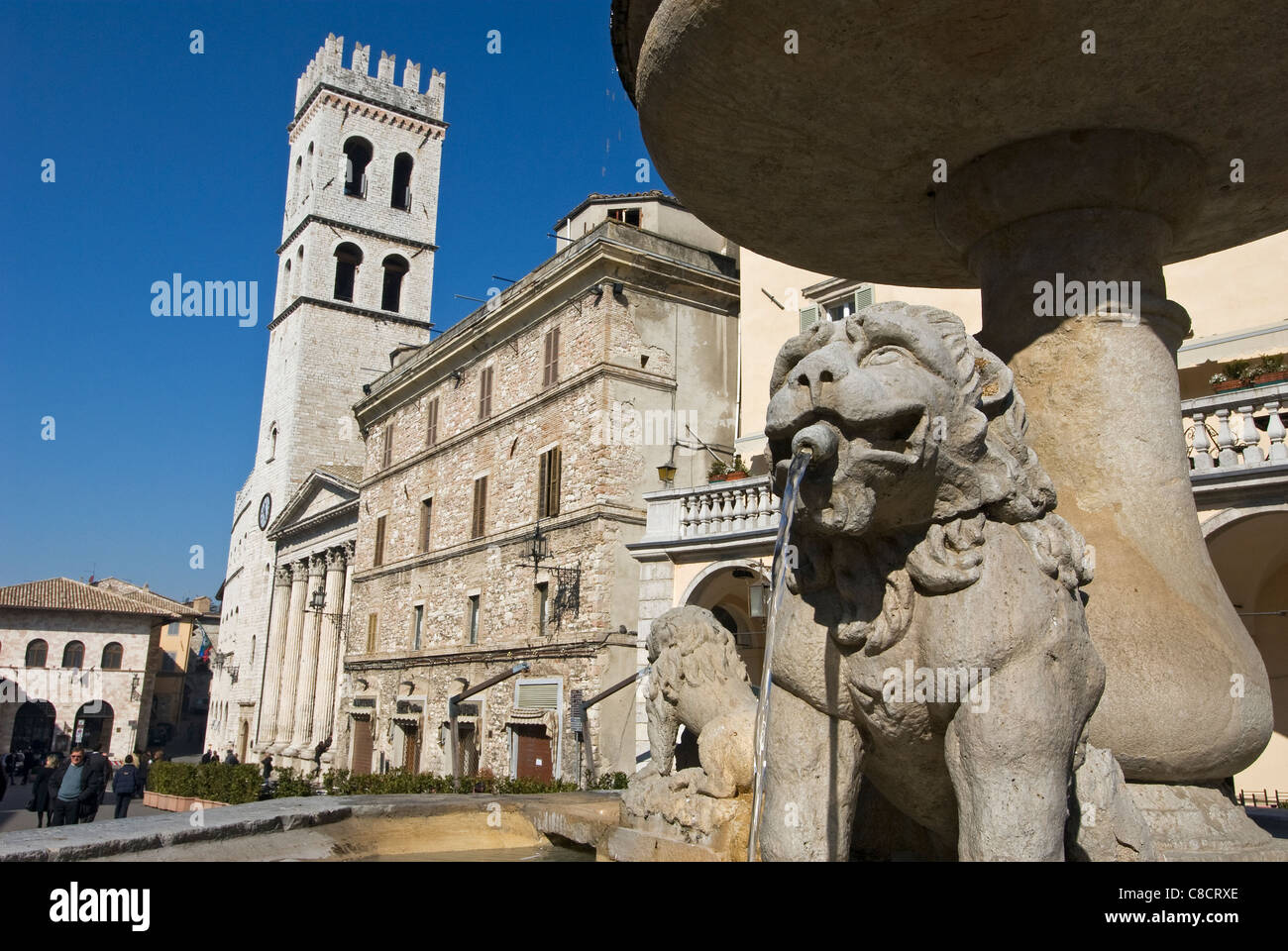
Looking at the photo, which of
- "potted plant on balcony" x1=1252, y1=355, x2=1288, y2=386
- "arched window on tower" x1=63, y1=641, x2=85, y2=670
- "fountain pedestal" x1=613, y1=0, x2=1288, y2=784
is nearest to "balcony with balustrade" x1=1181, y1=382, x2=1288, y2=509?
"potted plant on balcony" x1=1252, y1=355, x2=1288, y2=386

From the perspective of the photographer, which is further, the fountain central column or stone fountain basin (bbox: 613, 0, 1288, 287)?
the fountain central column

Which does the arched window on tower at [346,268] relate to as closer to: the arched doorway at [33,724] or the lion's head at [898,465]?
the arched doorway at [33,724]

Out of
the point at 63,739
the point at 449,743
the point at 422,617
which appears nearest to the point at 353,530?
the point at 422,617

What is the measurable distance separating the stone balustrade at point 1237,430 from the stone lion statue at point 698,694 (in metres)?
7.28

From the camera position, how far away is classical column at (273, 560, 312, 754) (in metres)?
38.7

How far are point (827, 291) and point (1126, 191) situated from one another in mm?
15187

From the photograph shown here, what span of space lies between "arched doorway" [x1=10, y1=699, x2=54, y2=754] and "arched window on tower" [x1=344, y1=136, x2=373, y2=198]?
98.0 ft

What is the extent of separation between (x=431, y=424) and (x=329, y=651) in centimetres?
1160

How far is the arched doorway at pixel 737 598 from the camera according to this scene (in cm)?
1517

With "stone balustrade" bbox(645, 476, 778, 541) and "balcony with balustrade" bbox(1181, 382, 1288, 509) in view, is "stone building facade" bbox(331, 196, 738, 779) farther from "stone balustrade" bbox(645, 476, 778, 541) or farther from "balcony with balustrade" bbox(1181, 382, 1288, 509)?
"balcony with balustrade" bbox(1181, 382, 1288, 509)

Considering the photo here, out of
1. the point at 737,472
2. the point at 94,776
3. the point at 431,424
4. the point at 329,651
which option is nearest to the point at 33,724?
the point at 329,651

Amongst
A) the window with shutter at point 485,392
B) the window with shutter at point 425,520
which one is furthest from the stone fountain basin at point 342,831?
the window with shutter at point 425,520

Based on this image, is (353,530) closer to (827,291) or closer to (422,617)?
(422,617)
